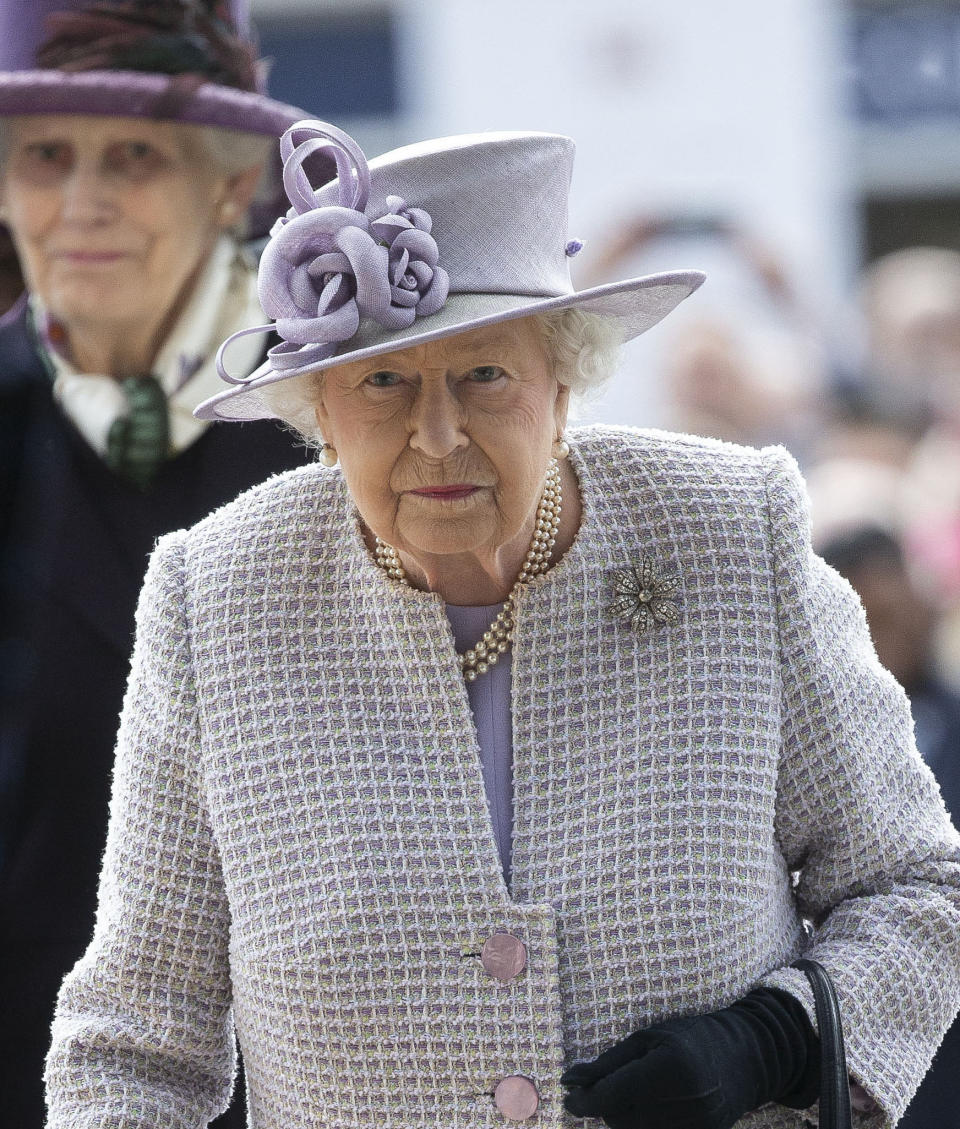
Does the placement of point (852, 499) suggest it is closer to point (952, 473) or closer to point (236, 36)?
point (952, 473)

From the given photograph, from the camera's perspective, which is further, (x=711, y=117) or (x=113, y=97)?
(x=711, y=117)

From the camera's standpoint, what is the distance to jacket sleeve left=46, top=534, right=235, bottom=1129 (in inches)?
89.7

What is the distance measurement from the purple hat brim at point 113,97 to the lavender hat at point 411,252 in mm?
1088

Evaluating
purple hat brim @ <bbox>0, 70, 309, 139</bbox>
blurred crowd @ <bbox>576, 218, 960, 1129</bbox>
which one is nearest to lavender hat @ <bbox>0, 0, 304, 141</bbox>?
purple hat brim @ <bbox>0, 70, 309, 139</bbox>

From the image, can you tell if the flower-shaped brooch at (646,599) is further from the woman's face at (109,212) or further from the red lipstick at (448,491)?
the woman's face at (109,212)

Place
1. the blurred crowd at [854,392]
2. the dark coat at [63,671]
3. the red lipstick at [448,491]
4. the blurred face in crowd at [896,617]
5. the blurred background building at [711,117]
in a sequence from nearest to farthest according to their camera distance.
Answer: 1. the red lipstick at [448,491]
2. the dark coat at [63,671]
3. the blurred face in crowd at [896,617]
4. the blurred crowd at [854,392]
5. the blurred background building at [711,117]

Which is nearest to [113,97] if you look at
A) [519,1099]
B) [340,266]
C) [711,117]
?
[340,266]

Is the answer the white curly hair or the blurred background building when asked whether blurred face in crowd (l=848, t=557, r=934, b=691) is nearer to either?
the white curly hair

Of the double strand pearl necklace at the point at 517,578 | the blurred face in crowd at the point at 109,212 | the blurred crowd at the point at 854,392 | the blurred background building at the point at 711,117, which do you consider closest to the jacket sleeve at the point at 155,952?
the double strand pearl necklace at the point at 517,578

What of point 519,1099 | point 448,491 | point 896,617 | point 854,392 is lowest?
point 854,392

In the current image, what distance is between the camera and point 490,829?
2252mm

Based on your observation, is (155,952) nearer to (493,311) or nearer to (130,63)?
(493,311)

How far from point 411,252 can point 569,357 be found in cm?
25

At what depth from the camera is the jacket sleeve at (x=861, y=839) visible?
2275 millimetres
